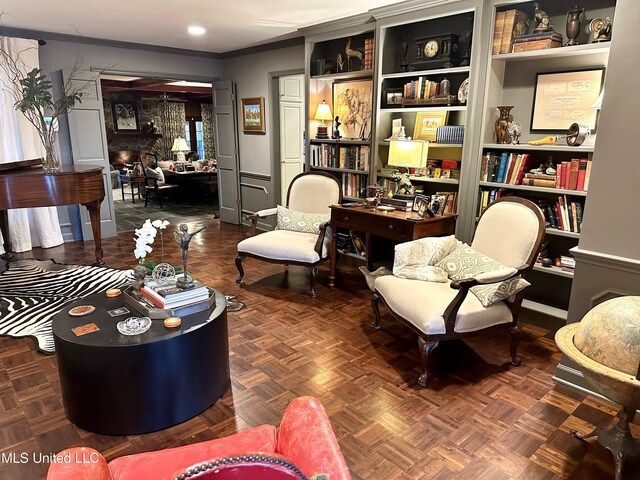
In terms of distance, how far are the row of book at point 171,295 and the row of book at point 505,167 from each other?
2260mm

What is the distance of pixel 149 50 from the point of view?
220 inches

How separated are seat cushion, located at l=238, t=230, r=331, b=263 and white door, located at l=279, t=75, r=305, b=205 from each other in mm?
2028

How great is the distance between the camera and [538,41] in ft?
9.43

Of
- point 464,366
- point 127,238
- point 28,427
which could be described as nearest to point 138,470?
point 28,427

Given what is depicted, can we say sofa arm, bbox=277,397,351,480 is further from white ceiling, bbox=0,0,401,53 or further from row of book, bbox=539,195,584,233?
white ceiling, bbox=0,0,401,53

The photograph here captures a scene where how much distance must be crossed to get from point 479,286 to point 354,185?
217cm

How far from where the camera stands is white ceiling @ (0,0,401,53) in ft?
11.9

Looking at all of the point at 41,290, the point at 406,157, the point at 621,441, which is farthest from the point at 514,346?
the point at 41,290

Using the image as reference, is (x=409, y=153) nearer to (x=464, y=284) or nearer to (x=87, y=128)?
(x=464, y=284)

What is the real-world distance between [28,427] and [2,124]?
13.0ft

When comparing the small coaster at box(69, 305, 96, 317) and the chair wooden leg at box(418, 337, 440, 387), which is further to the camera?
the chair wooden leg at box(418, 337, 440, 387)

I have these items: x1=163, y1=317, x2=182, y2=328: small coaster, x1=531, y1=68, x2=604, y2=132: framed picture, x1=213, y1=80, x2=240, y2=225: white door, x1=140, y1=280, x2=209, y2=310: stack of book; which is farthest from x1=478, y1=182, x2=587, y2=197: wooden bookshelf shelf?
x1=213, y1=80, x2=240, y2=225: white door

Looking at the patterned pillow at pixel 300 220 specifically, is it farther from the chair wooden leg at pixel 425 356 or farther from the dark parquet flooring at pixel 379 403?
the chair wooden leg at pixel 425 356

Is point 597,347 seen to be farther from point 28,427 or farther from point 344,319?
point 28,427
